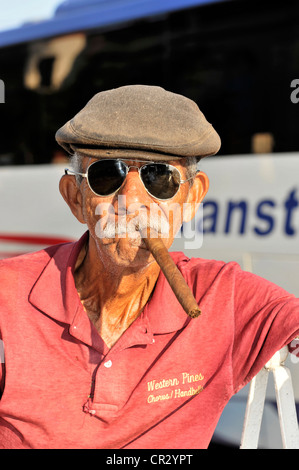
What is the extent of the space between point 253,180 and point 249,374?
2.47 metres

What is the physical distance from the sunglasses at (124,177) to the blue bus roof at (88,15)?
275cm

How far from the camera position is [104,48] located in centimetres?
480

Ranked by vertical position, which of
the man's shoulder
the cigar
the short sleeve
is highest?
the cigar

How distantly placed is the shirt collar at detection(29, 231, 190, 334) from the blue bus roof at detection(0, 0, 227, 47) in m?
2.81

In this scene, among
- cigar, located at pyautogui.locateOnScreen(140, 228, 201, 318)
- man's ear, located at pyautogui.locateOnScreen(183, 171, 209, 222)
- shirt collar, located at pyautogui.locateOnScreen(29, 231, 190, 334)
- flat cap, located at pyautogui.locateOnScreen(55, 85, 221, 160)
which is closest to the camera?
cigar, located at pyautogui.locateOnScreen(140, 228, 201, 318)

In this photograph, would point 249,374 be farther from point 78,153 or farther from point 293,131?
point 293,131

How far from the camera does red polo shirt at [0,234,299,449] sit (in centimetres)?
183

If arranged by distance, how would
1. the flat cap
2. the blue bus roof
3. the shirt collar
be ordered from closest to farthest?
the flat cap < the shirt collar < the blue bus roof

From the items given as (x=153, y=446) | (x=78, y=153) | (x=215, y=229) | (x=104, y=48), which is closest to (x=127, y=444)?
(x=153, y=446)

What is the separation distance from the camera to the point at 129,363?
190cm

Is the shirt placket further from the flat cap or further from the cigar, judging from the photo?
the flat cap

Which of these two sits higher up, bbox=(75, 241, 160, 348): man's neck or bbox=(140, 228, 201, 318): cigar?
bbox=(140, 228, 201, 318): cigar

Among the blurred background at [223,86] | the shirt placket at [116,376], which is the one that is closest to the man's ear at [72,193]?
the shirt placket at [116,376]

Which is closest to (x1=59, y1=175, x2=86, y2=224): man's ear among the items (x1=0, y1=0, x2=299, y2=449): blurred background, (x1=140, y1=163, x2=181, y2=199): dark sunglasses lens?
(x1=140, y1=163, x2=181, y2=199): dark sunglasses lens
